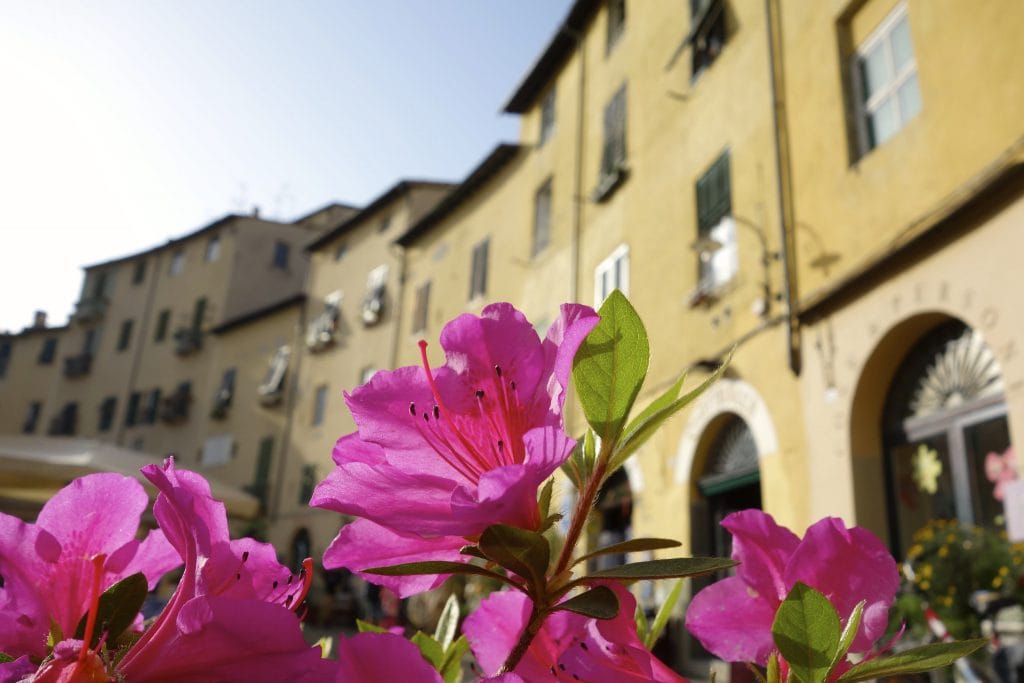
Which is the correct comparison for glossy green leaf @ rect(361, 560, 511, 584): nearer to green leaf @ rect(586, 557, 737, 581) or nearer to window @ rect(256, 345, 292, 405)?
green leaf @ rect(586, 557, 737, 581)

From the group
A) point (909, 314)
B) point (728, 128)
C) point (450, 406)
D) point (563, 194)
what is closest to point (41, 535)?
point (450, 406)

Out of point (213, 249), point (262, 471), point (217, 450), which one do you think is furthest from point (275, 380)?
point (213, 249)

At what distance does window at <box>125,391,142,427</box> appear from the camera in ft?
102

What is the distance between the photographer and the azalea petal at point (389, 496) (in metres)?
0.57

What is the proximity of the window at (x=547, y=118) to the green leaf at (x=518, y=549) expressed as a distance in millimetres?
16292

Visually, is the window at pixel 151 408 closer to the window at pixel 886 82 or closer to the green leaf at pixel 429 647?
the window at pixel 886 82

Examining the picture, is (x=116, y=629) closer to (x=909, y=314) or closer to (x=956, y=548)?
(x=956, y=548)

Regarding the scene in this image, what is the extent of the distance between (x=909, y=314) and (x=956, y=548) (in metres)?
2.47

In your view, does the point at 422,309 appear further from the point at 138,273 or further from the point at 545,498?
the point at 138,273

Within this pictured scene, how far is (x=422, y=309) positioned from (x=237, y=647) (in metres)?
19.8

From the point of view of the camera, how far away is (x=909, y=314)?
6.60 metres

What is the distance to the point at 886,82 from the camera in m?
7.57

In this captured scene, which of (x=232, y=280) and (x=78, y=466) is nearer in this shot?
(x=78, y=466)

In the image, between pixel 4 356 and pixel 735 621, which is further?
pixel 4 356
